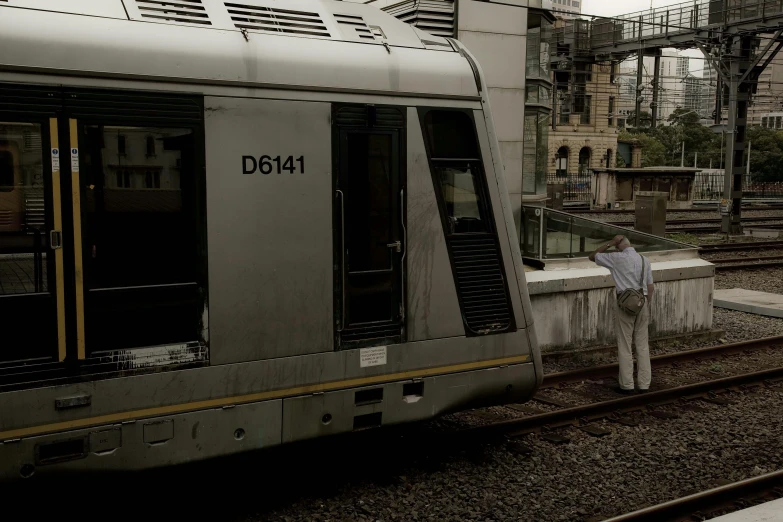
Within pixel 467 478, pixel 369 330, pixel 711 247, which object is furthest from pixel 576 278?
pixel 711 247

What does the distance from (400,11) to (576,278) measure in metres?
5.42

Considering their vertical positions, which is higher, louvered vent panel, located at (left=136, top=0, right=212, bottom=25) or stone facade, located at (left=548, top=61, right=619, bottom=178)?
stone facade, located at (left=548, top=61, right=619, bottom=178)

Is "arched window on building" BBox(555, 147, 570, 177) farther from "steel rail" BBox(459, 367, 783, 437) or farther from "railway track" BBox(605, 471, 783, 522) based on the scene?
"railway track" BBox(605, 471, 783, 522)

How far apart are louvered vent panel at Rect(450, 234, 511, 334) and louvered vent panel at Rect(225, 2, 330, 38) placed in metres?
1.86

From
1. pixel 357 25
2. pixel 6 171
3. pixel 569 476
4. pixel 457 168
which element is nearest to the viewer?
pixel 6 171

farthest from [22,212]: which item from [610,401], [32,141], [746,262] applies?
[746,262]

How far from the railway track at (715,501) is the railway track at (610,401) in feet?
5.25

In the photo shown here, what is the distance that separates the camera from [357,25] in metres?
6.13

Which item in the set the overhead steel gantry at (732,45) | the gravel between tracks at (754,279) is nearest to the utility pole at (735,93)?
the overhead steel gantry at (732,45)

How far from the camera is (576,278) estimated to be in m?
10.6

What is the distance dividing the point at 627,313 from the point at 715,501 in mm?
3082

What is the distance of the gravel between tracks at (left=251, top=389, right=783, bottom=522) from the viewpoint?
5.90 metres

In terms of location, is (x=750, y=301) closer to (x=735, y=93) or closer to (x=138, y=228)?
(x=138, y=228)

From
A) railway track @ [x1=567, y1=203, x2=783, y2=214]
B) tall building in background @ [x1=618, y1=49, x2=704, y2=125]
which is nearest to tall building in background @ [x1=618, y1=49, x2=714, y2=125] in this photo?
tall building in background @ [x1=618, y1=49, x2=704, y2=125]
